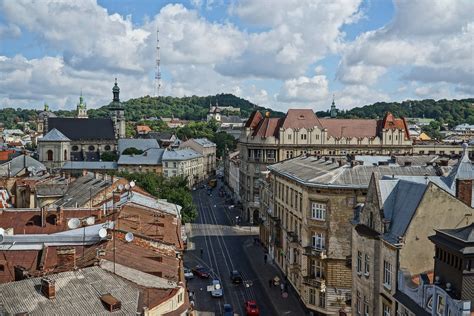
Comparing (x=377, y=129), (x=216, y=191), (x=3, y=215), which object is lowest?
(x=216, y=191)

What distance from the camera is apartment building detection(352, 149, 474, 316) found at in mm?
30703

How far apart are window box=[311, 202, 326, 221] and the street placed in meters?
10.1

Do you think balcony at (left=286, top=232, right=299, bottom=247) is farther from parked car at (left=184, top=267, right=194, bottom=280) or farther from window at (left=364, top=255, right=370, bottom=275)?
window at (left=364, top=255, right=370, bottom=275)

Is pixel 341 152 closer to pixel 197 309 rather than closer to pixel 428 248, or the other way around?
pixel 197 309

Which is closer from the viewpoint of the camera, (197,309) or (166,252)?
(166,252)

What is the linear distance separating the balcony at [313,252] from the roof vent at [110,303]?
1190 inches

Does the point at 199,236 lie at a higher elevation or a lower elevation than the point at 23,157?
lower

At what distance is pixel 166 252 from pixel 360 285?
14732 mm

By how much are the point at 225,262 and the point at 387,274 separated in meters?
43.0

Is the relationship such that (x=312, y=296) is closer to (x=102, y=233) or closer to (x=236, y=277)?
(x=236, y=277)

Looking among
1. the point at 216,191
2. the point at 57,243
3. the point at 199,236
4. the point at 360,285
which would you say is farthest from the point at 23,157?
the point at 360,285

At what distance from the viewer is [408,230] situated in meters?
30.7

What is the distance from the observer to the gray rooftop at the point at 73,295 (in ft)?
80.7

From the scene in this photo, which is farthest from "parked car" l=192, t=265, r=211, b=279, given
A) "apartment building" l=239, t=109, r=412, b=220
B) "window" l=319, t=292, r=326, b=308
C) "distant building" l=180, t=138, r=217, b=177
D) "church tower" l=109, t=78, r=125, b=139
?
"church tower" l=109, t=78, r=125, b=139
